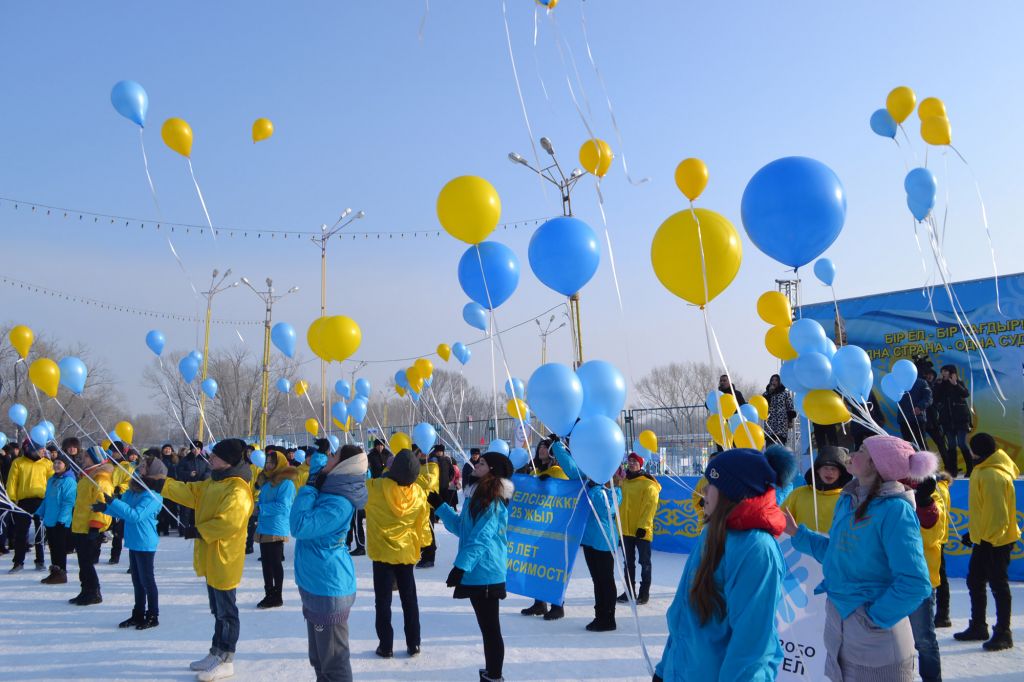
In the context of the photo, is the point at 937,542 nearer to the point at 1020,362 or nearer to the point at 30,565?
the point at 1020,362

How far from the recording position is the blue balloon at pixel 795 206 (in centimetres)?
420

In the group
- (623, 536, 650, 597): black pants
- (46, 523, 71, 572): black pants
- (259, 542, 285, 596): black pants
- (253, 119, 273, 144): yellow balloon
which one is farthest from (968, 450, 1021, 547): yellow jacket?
(46, 523, 71, 572): black pants

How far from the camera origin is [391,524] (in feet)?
20.0

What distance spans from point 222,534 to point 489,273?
2860mm

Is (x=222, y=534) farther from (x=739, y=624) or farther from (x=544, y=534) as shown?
(x=739, y=624)

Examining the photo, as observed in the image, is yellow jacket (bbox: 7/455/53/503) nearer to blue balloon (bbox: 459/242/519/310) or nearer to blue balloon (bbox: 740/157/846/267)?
blue balloon (bbox: 459/242/519/310)

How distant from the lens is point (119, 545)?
11.0m

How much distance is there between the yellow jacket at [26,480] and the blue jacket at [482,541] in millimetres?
8136

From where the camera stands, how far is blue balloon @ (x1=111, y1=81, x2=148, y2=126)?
23.2 ft

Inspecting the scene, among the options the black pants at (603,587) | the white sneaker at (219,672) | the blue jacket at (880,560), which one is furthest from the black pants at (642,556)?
the blue jacket at (880,560)

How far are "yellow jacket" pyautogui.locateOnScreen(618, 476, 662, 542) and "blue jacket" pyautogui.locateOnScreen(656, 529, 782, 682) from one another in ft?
17.7

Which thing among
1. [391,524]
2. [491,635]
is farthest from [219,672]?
[491,635]

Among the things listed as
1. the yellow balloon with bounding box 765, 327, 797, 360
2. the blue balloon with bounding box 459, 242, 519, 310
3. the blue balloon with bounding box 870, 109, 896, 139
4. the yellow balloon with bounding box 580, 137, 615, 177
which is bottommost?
the yellow balloon with bounding box 765, 327, 797, 360

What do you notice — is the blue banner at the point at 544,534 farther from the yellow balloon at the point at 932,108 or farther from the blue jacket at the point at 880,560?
the yellow balloon at the point at 932,108
